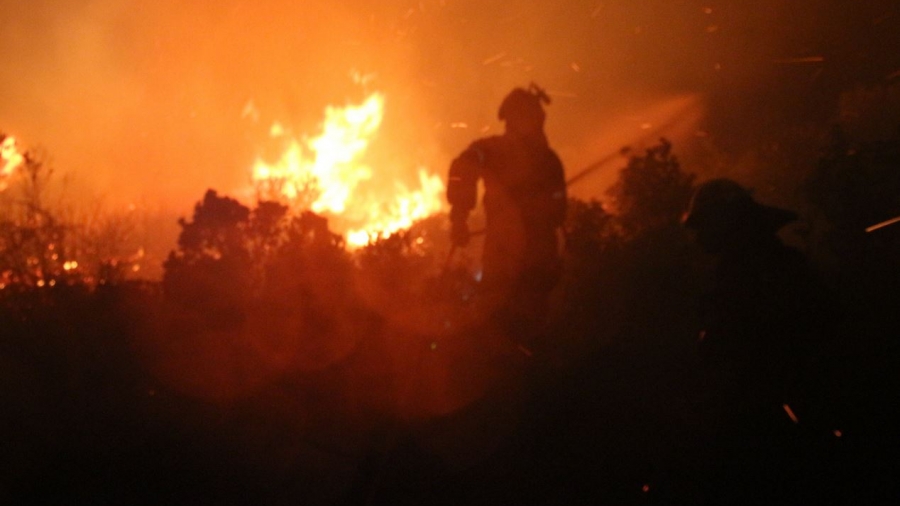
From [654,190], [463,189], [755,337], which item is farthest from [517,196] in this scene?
[654,190]

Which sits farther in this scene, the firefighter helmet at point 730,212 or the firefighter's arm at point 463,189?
the firefighter's arm at point 463,189

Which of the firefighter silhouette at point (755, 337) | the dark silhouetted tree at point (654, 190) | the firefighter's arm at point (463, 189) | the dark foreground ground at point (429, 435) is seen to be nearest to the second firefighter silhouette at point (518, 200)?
the firefighter's arm at point (463, 189)

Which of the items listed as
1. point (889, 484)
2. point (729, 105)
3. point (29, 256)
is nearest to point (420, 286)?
point (889, 484)

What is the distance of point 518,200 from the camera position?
704 cm

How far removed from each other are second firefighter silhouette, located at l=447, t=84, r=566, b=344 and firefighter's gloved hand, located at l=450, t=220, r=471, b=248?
0.5 inches

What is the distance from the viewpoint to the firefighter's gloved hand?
22.4ft

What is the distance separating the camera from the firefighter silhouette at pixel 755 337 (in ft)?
12.6

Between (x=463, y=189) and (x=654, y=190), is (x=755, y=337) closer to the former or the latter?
(x=463, y=189)

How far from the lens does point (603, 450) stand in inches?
179

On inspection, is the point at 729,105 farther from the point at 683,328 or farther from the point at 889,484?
the point at 889,484

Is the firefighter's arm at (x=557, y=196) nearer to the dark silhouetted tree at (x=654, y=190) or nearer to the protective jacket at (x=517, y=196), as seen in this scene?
the protective jacket at (x=517, y=196)

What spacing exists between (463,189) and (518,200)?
736 mm

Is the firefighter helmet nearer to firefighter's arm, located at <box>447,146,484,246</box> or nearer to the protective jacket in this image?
the protective jacket

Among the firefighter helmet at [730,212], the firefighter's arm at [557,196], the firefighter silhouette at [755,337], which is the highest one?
the firefighter's arm at [557,196]
